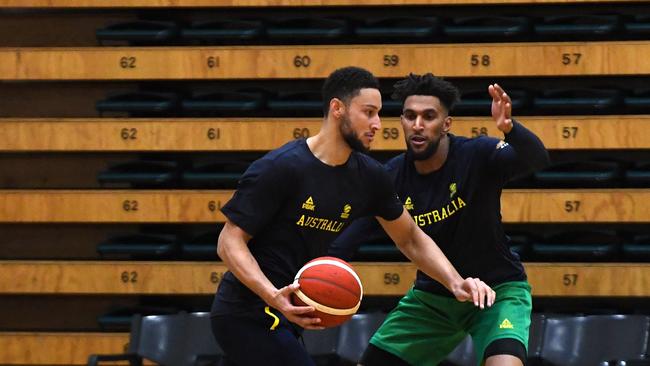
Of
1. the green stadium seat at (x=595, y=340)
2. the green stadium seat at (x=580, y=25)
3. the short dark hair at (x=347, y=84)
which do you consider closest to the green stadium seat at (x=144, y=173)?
the green stadium seat at (x=580, y=25)

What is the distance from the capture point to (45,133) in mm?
8695

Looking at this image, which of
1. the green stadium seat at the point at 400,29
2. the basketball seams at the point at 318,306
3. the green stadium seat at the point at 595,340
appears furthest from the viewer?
the green stadium seat at the point at 400,29

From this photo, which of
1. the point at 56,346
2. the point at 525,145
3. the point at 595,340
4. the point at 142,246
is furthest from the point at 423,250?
the point at 56,346

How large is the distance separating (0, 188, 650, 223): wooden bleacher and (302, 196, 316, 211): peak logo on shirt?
4.00m

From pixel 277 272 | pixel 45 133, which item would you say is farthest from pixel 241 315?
pixel 45 133

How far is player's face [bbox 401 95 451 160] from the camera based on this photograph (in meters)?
5.12

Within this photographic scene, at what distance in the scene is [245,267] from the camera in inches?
165

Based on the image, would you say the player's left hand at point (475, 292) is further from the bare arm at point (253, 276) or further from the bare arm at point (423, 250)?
the bare arm at point (253, 276)

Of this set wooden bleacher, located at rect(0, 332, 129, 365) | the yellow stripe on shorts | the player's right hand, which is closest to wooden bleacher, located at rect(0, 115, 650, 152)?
wooden bleacher, located at rect(0, 332, 129, 365)

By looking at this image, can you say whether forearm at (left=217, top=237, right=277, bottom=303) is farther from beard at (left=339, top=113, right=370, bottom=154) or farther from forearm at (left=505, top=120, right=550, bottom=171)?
forearm at (left=505, top=120, right=550, bottom=171)

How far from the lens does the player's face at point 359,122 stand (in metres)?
4.49

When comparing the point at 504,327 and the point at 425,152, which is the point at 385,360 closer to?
the point at 504,327

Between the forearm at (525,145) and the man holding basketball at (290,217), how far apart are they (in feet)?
1.89

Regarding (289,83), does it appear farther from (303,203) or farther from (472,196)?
(303,203)
